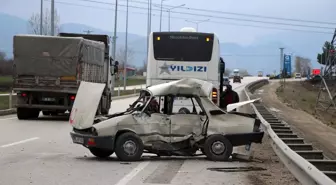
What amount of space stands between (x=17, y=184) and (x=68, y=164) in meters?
2.23

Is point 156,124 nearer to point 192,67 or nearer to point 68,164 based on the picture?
point 68,164

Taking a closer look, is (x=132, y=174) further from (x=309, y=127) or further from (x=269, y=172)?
(x=309, y=127)

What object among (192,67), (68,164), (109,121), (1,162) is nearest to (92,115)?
(109,121)

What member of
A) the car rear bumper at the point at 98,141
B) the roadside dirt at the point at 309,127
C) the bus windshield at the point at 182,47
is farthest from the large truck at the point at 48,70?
the car rear bumper at the point at 98,141

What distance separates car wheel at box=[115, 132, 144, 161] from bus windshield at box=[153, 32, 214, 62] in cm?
705

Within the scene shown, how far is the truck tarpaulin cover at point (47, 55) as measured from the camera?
2067cm

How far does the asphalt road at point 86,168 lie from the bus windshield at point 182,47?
500 centimetres

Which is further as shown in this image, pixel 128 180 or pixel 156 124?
pixel 156 124

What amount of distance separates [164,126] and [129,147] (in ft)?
2.84

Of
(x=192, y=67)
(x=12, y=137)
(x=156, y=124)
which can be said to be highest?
(x=192, y=67)

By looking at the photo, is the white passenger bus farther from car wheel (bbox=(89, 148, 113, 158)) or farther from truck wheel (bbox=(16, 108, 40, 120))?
truck wheel (bbox=(16, 108, 40, 120))

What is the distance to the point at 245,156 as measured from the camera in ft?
36.6

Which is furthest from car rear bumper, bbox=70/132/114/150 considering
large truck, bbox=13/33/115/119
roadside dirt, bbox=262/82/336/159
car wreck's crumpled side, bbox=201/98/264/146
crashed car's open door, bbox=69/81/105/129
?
large truck, bbox=13/33/115/119

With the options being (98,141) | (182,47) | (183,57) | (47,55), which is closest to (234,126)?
(98,141)
